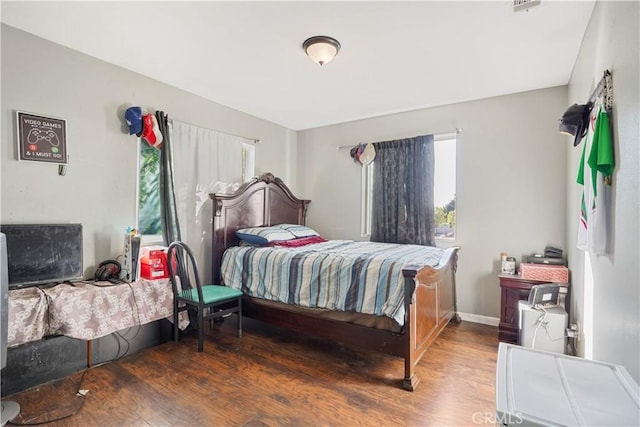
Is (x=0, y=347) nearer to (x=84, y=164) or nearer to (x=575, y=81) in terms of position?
(x=84, y=164)

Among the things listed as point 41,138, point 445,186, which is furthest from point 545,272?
point 41,138

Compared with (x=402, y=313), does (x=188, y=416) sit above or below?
below

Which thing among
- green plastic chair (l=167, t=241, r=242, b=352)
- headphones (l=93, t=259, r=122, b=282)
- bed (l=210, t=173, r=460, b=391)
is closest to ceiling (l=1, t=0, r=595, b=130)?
bed (l=210, t=173, r=460, b=391)

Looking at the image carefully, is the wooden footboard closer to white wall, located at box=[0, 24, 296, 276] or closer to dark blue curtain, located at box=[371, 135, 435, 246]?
dark blue curtain, located at box=[371, 135, 435, 246]

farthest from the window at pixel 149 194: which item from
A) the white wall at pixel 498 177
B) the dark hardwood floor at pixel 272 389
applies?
the white wall at pixel 498 177

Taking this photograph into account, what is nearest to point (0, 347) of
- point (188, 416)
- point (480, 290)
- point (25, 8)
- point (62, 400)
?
point (62, 400)

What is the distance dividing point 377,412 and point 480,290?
85.6 inches

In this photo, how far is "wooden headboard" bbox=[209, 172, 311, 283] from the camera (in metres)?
3.40

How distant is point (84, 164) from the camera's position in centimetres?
256

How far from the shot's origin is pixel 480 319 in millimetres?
3480

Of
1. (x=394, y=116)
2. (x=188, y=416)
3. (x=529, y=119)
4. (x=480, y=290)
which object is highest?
(x=394, y=116)

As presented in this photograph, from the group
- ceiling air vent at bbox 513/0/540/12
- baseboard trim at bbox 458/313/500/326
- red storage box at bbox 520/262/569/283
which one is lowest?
baseboard trim at bbox 458/313/500/326

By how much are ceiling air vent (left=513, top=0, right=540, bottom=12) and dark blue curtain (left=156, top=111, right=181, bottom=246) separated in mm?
2952

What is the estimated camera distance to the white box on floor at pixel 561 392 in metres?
0.76
